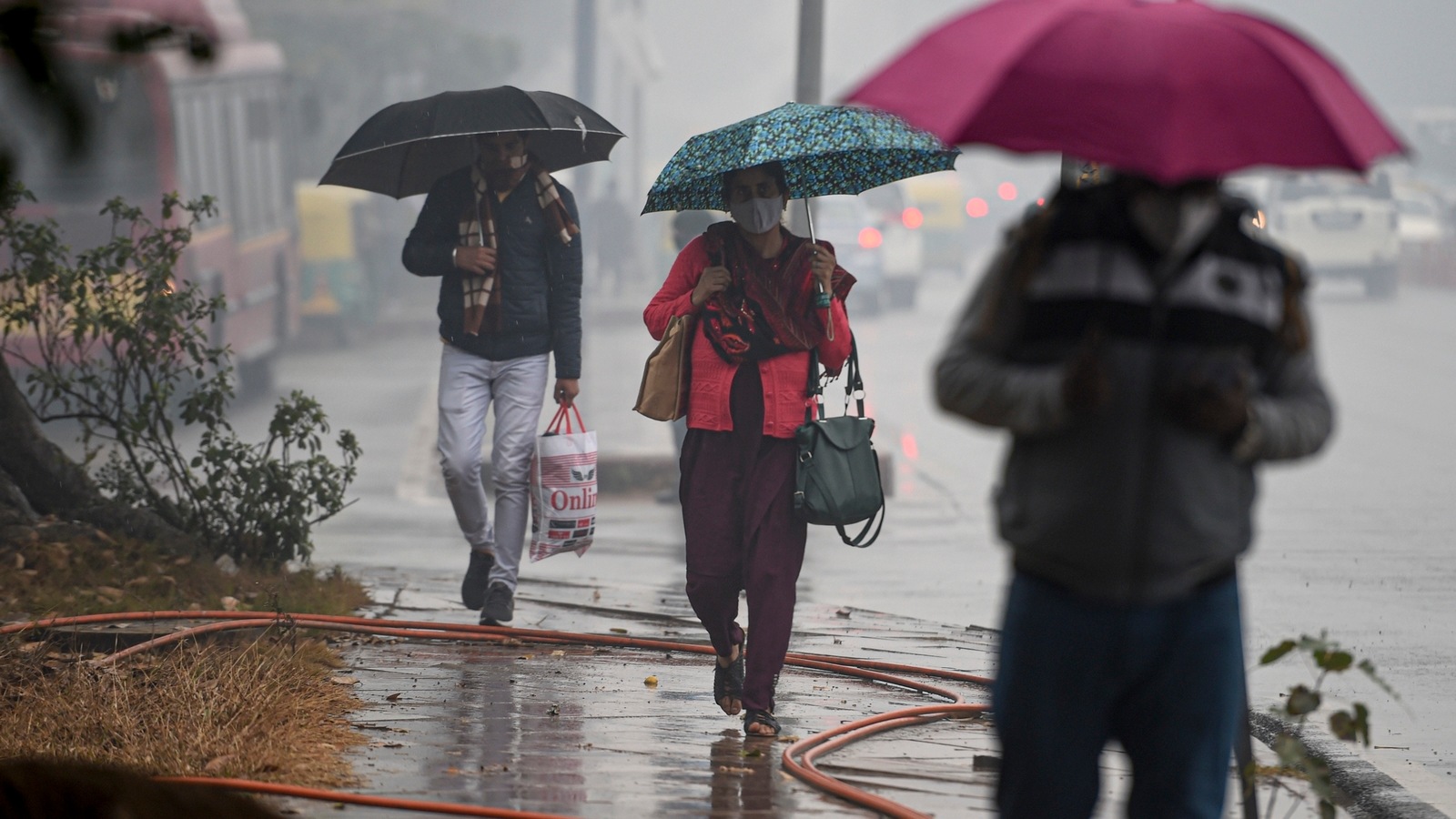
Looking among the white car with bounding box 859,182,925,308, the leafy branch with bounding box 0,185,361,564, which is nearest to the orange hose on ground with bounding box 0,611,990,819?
the leafy branch with bounding box 0,185,361,564

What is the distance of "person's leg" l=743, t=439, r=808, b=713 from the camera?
17.6 ft

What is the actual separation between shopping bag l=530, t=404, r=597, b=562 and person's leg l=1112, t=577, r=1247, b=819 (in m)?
3.93

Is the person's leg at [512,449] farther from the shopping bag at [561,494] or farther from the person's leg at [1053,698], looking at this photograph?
the person's leg at [1053,698]

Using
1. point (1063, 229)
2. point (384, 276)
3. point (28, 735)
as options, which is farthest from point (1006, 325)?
point (384, 276)

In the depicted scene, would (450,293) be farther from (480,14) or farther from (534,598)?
(480,14)

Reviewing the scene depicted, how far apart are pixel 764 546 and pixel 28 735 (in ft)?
6.79

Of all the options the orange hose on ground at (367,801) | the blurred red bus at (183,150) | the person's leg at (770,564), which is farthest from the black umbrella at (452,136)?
the blurred red bus at (183,150)

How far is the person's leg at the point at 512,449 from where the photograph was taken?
22.8ft

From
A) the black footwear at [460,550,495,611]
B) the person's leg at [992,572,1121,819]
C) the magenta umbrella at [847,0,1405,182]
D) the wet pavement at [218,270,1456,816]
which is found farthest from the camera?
the black footwear at [460,550,495,611]

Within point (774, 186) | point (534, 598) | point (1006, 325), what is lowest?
point (534, 598)

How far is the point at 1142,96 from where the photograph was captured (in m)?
2.77

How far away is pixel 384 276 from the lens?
27.7 metres

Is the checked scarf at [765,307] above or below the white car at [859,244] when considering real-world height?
below

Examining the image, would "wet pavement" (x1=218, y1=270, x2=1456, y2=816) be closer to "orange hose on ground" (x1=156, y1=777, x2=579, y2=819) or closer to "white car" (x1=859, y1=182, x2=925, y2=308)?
"orange hose on ground" (x1=156, y1=777, x2=579, y2=819)
